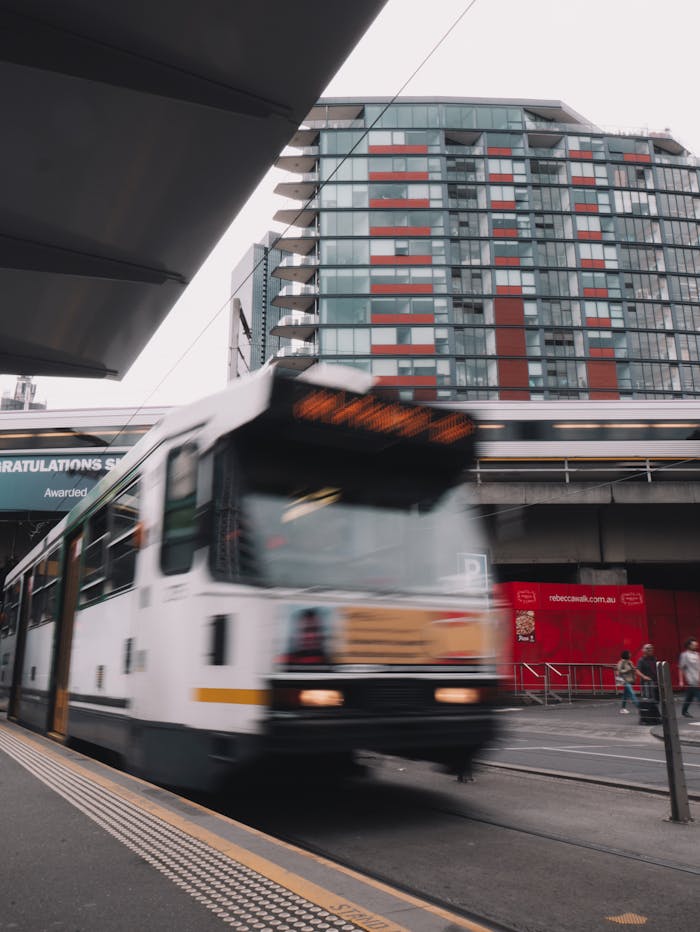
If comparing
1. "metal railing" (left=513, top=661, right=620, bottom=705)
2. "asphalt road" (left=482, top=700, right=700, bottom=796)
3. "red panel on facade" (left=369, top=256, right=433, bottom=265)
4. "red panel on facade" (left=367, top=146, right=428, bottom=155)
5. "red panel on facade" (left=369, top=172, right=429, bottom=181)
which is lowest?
"asphalt road" (left=482, top=700, right=700, bottom=796)

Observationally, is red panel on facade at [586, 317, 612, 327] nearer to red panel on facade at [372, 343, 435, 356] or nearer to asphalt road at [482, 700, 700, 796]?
red panel on facade at [372, 343, 435, 356]

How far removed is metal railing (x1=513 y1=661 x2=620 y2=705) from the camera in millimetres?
22047

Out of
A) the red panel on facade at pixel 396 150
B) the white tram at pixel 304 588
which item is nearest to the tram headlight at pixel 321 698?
the white tram at pixel 304 588

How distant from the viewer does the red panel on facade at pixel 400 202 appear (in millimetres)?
67250

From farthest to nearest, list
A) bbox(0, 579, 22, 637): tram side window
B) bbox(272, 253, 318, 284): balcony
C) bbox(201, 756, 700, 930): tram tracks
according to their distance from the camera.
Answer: bbox(272, 253, 318, 284): balcony < bbox(0, 579, 22, 637): tram side window < bbox(201, 756, 700, 930): tram tracks

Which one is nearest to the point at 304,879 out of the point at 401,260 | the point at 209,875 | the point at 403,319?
the point at 209,875

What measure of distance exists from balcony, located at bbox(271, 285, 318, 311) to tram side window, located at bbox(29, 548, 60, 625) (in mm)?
53564

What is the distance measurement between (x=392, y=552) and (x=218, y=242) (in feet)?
8.10

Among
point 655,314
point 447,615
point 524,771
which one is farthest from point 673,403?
point 655,314

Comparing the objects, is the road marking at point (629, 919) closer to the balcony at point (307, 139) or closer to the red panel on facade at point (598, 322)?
the balcony at point (307, 139)

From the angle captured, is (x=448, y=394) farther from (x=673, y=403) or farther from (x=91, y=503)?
(x=91, y=503)

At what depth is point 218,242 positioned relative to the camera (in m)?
5.10

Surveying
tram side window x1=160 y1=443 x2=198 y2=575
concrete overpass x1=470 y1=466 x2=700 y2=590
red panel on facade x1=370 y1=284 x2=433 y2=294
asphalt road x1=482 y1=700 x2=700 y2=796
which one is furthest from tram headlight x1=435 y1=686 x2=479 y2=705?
red panel on facade x1=370 y1=284 x2=433 y2=294

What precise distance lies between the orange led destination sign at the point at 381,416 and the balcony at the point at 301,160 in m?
65.1
